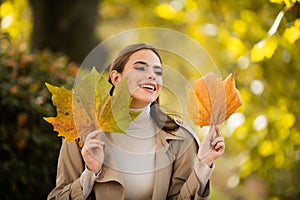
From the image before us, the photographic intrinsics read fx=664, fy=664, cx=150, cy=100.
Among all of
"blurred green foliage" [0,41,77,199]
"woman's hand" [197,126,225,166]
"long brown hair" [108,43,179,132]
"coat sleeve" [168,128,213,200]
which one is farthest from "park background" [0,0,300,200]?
"woman's hand" [197,126,225,166]

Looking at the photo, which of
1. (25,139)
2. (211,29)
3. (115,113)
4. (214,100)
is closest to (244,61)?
(211,29)

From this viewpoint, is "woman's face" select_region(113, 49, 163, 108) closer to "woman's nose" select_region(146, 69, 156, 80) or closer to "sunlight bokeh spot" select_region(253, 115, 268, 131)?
"woman's nose" select_region(146, 69, 156, 80)

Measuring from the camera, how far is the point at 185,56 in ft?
10.3

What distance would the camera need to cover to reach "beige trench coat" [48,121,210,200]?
2709mm

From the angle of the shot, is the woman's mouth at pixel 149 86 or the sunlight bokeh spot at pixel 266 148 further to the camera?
the sunlight bokeh spot at pixel 266 148

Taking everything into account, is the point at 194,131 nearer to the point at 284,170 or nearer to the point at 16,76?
the point at 16,76

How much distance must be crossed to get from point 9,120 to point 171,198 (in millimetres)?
2192

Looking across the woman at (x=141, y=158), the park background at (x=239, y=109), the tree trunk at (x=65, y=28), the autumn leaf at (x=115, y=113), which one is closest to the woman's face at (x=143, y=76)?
the woman at (x=141, y=158)

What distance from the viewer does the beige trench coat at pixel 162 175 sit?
2709 mm

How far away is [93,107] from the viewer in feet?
8.58

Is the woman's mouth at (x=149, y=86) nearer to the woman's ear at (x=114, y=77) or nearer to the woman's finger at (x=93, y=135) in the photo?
the woman's ear at (x=114, y=77)

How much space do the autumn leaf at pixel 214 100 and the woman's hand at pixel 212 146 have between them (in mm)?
43

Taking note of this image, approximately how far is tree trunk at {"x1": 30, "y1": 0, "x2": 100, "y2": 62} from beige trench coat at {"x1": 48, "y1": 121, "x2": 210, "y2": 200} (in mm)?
4230

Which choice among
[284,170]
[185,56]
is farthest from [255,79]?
[185,56]
